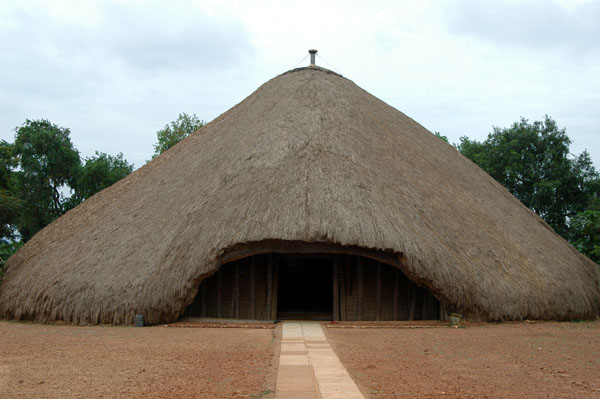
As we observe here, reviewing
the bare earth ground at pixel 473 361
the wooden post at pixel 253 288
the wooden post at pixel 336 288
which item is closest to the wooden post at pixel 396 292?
the wooden post at pixel 336 288

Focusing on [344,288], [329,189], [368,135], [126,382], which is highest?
[368,135]

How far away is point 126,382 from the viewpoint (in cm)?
623

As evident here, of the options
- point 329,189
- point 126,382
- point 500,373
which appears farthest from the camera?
point 329,189

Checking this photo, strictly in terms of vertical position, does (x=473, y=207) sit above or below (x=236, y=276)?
above

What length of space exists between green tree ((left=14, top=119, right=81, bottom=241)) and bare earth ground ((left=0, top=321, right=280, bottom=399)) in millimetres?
21258

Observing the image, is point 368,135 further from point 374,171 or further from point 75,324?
point 75,324

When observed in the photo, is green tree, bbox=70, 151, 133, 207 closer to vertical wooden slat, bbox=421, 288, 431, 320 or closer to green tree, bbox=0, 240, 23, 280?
green tree, bbox=0, 240, 23, 280

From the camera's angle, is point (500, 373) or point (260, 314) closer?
point (500, 373)

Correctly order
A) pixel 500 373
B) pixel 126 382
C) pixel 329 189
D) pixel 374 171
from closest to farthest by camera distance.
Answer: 1. pixel 126 382
2. pixel 500 373
3. pixel 329 189
4. pixel 374 171

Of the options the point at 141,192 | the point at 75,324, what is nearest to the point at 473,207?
the point at 141,192

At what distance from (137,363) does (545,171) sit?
1070 inches

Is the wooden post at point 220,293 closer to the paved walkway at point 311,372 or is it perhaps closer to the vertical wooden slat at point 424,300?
the paved walkway at point 311,372

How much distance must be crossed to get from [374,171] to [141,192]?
24.6ft

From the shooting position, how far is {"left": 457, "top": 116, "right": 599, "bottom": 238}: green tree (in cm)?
2867
